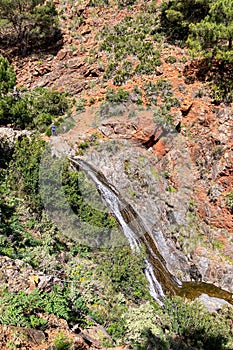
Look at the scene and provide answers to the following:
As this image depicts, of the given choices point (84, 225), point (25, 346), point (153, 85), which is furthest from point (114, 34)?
point (25, 346)

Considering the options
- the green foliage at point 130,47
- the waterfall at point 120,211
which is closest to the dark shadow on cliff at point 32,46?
the green foliage at point 130,47


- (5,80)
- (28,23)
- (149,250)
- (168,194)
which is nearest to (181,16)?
(28,23)

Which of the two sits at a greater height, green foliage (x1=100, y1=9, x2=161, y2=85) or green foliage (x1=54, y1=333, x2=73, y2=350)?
green foliage (x1=100, y1=9, x2=161, y2=85)

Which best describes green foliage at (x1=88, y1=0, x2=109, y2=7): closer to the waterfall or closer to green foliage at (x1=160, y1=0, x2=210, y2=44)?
green foliage at (x1=160, y1=0, x2=210, y2=44)

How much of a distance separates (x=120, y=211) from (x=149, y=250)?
5.70ft

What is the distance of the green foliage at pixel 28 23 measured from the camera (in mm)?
20072

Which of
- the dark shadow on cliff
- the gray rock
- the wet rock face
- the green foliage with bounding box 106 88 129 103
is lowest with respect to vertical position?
the gray rock

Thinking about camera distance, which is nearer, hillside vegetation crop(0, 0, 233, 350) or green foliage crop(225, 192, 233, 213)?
hillside vegetation crop(0, 0, 233, 350)

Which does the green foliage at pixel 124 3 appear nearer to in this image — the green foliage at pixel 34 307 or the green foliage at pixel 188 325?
the green foliage at pixel 188 325

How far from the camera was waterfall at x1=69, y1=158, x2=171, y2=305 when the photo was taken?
9859 mm

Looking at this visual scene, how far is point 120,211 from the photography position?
38.4 feet

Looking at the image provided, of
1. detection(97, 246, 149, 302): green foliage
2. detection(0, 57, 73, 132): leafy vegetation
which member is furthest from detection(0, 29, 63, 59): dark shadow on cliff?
detection(97, 246, 149, 302): green foliage

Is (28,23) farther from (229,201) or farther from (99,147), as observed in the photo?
(229,201)

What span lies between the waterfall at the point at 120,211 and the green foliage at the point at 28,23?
489 inches
